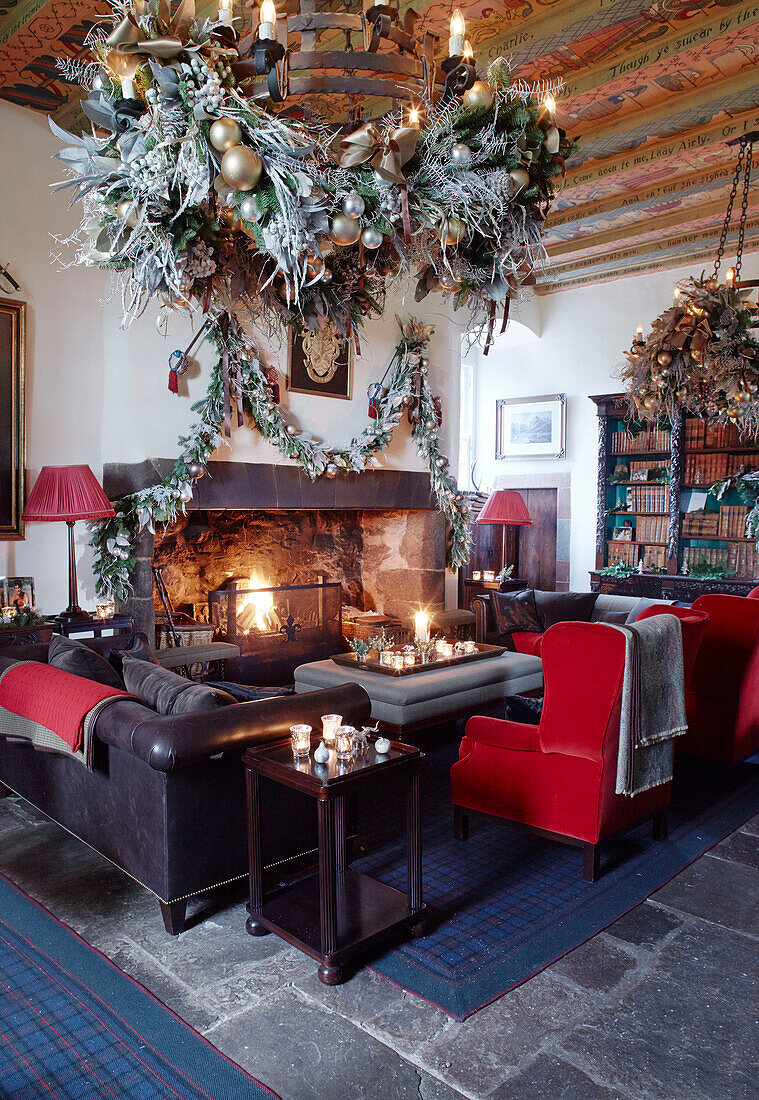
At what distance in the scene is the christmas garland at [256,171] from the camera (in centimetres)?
174

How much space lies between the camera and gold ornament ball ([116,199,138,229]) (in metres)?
1.87

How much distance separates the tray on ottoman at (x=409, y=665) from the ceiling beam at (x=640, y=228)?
14.8ft

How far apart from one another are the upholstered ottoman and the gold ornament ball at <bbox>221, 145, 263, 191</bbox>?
2.99 metres

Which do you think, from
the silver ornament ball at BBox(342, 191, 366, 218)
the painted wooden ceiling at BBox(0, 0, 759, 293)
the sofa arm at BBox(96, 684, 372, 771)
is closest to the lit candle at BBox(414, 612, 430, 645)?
the sofa arm at BBox(96, 684, 372, 771)

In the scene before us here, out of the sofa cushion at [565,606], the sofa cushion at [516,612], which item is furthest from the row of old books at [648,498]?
the sofa cushion at [516,612]

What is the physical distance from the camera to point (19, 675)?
326 cm

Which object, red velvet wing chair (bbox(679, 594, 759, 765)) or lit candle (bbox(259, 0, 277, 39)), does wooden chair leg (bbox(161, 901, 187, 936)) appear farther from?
red velvet wing chair (bbox(679, 594, 759, 765))

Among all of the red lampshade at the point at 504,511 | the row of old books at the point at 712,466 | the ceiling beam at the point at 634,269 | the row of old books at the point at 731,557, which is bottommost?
the row of old books at the point at 731,557

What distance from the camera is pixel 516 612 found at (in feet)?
20.9

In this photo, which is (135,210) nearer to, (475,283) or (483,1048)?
(475,283)

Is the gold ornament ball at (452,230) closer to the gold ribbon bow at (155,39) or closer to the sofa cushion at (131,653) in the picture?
the gold ribbon bow at (155,39)

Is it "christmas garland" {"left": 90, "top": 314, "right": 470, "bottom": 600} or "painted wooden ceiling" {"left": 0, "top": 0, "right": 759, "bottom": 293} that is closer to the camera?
"painted wooden ceiling" {"left": 0, "top": 0, "right": 759, "bottom": 293}

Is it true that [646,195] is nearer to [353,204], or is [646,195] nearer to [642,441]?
[642,441]

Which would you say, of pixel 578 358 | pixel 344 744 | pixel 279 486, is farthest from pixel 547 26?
pixel 578 358
